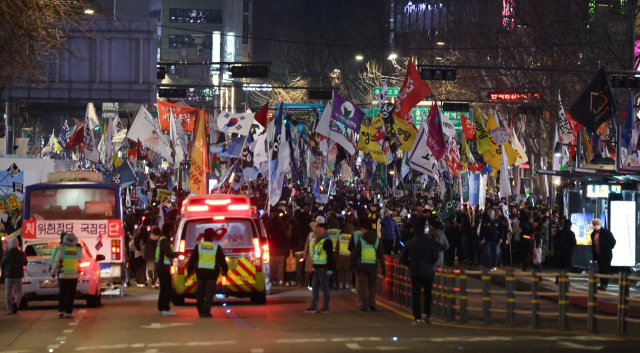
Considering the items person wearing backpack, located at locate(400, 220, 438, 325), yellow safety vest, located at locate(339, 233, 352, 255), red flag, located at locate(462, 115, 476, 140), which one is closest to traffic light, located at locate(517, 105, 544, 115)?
red flag, located at locate(462, 115, 476, 140)

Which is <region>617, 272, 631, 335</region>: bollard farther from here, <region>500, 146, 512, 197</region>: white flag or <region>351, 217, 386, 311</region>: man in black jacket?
<region>500, 146, 512, 197</region>: white flag

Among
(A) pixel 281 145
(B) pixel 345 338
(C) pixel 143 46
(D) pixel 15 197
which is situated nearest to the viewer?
(B) pixel 345 338

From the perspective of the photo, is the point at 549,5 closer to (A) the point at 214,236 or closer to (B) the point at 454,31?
(B) the point at 454,31

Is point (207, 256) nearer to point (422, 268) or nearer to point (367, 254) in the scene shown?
point (367, 254)

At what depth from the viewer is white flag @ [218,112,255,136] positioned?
32.5 metres

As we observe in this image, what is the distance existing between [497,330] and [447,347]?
7.16 ft

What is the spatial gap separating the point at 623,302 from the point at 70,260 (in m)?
8.93

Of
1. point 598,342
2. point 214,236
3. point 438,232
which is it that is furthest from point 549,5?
point 598,342

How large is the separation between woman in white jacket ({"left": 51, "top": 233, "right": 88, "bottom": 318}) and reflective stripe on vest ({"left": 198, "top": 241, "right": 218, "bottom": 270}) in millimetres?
2195

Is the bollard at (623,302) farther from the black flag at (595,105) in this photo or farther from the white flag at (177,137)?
the white flag at (177,137)

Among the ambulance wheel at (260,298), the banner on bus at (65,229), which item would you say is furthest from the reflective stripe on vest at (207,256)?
the banner on bus at (65,229)

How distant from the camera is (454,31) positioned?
60969 mm

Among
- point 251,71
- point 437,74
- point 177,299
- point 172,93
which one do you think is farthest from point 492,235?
point 172,93

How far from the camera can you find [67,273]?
15.7 m
